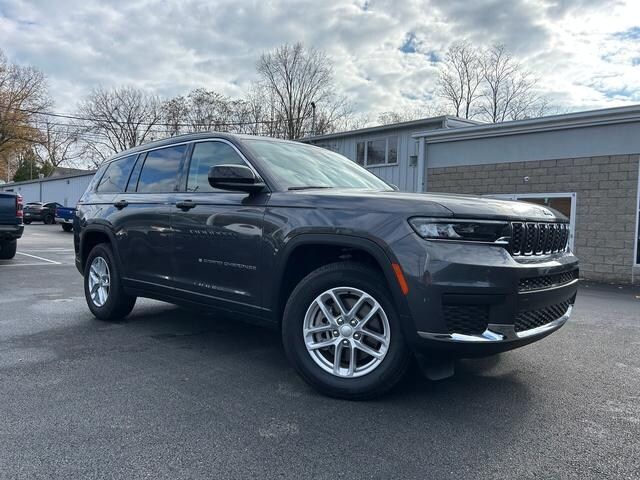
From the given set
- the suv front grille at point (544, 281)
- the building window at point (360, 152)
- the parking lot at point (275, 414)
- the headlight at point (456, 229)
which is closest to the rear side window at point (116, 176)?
the parking lot at point (275, 414)

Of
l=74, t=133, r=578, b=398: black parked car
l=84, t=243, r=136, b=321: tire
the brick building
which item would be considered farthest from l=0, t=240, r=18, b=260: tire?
the brick building

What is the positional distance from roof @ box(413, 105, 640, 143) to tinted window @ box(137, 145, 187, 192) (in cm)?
992

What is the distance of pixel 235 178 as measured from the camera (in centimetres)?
364

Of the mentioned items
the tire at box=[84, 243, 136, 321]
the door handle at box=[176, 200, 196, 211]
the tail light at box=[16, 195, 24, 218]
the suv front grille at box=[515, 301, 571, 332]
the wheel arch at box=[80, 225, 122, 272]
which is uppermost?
the door handle at box=[176, 200, 196, 211]

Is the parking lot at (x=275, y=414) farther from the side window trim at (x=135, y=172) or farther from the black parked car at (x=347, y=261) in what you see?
the side window trim at (x=135, y=172)

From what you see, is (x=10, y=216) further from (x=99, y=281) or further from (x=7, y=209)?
(x=99, y=281)

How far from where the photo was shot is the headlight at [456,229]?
2941mm

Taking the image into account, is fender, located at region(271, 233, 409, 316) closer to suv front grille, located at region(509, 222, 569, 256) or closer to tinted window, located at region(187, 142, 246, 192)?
suv front grille, located at region(509, 222, 569, 256)

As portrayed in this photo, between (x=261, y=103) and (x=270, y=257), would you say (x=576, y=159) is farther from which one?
(x=261, y=103)

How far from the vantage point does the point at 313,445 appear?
2.70 m

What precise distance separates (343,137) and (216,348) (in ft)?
51.1

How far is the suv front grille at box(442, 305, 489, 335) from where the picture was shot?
2.87 metres

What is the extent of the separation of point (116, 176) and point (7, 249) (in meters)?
7.94

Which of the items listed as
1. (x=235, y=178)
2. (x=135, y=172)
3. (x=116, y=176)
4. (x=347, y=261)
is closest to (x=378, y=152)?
(x=116, y=176)
